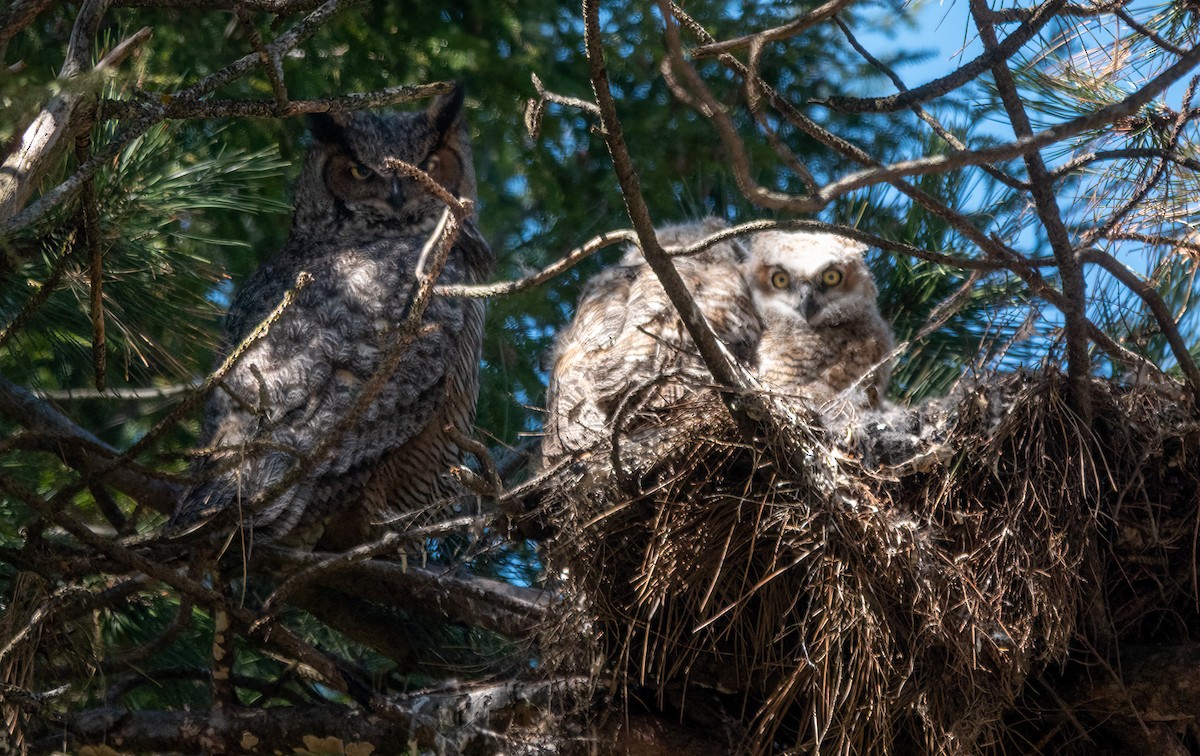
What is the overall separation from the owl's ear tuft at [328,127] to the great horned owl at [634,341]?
110cm

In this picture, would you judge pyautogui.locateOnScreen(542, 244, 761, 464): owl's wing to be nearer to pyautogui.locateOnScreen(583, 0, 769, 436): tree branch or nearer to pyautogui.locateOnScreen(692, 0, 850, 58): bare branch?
pyautogui.locateOnScreen(583, 0, 769, 436): tree branch

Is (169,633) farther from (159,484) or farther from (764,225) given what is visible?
(764,225)

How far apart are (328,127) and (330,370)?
0.91 metres

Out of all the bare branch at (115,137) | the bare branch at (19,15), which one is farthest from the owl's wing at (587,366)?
the bare branch at (19,15)

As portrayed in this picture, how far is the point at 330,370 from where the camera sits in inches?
142

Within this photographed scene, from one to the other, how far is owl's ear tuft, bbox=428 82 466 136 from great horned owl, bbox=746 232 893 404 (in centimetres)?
128

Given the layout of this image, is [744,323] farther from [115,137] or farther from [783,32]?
[115,137]

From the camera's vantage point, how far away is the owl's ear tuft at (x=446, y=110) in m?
4.10

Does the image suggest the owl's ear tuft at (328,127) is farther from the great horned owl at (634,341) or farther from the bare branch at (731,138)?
the bare branch at (731,138)

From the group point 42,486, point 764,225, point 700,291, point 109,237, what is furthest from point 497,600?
point 42,486

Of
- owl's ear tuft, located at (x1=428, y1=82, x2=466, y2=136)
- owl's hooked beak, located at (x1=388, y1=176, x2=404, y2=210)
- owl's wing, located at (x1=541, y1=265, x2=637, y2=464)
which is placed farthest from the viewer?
owl's ear tuft, located at (x1=428, y1=82, x2=466, y2=136)

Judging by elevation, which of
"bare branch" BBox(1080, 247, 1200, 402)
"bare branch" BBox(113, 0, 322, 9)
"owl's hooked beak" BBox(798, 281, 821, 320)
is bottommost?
"bare branch" BBox(1080, 247, 1200, 402)

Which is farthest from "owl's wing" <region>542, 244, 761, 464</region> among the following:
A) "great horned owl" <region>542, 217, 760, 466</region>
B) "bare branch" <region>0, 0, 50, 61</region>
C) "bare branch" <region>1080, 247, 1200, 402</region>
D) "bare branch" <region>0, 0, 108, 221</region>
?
"bare branch" <region>0, 0, 50, 61</region>

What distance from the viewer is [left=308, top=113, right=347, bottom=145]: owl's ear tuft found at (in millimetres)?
4031
